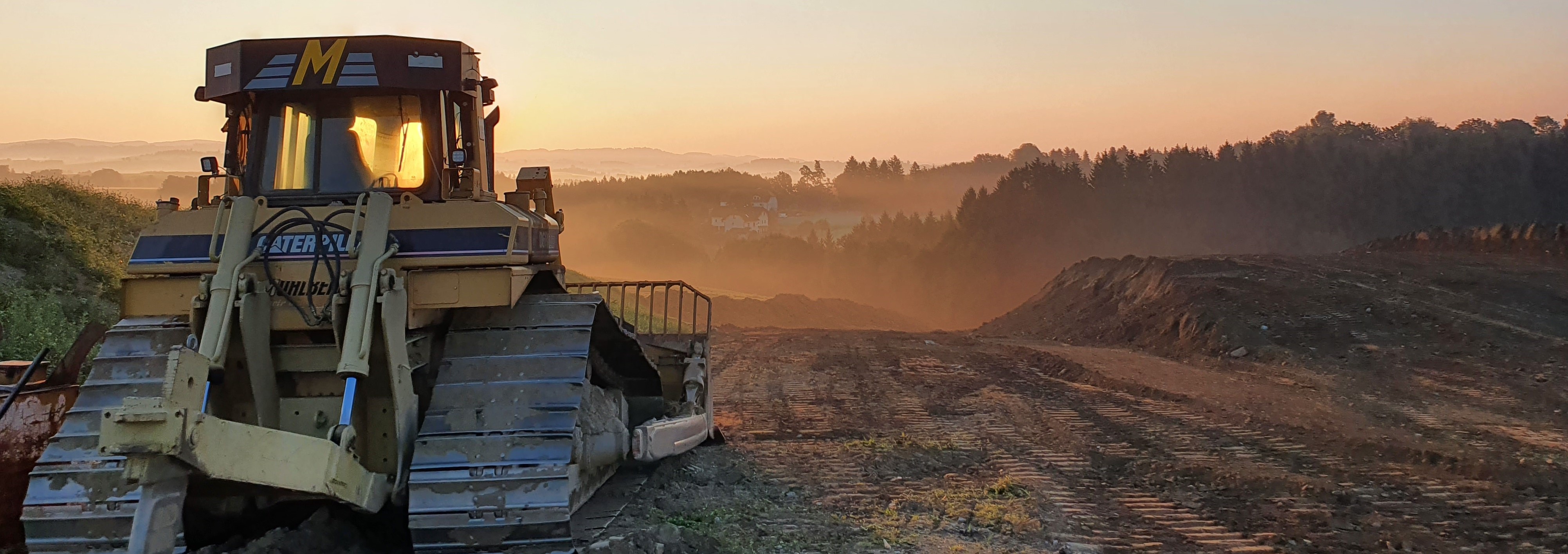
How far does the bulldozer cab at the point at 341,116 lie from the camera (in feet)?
19.2

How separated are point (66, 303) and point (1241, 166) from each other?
147 feet

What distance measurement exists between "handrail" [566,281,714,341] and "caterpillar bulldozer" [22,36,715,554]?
2.81 ft

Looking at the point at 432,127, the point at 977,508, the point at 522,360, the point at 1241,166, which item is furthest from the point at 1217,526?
the point at 1241,166

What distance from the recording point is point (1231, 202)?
4581 cm

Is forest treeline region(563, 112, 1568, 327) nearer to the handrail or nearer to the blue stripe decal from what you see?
the handrail

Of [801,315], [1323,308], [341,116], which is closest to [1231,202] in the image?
[801,315]

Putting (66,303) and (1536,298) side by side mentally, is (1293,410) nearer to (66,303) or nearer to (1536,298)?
(1536,298)

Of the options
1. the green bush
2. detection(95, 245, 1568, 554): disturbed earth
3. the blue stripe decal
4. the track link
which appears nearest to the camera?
the track link

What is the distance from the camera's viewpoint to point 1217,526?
7.15 metres

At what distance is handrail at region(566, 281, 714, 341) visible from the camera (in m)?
8.30

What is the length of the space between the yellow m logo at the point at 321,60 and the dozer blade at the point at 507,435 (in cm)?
153

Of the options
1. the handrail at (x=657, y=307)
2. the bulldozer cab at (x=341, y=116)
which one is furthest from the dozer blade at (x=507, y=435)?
the bulldozer cab at (x=341, y=116)

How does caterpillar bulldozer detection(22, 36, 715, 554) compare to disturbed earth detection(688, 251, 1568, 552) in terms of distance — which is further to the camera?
disturbed earth detection(688, 251, 1568, 552)

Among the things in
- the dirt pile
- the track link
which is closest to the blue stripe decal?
the track link
